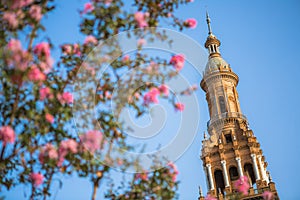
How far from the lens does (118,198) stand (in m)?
8.08

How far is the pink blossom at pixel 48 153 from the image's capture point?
7305 millimetres

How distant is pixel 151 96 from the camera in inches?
324

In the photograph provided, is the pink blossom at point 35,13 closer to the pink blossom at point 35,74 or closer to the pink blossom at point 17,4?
the pink blossom at point 17,4

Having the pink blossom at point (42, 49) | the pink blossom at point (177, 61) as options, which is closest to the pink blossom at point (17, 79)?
the pink blossom at point (42, 49)

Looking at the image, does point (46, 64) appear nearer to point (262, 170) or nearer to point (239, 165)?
point (239, 165)

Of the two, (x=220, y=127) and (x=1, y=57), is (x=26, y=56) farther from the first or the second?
(x=220, y=127)

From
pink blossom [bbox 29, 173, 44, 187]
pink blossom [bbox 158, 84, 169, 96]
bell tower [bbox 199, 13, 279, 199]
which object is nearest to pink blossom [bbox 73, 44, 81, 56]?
pink blossom [bbox 158, 84, 169, 96]

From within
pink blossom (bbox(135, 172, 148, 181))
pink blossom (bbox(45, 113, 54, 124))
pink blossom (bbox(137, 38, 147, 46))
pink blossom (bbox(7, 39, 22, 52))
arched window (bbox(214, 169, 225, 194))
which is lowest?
pink blossom (bbox(135, 172, 148, 181))

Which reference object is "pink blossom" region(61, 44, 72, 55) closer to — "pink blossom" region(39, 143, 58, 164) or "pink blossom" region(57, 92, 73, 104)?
"pink blossom" region(57, 92, 73, 104)

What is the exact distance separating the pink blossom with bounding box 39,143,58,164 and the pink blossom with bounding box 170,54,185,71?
123 inches

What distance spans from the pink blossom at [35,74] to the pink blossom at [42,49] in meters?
0.29

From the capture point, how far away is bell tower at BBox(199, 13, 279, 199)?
1430 inches

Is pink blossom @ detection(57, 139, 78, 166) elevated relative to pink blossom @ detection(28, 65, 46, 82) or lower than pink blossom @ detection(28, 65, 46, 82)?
lower

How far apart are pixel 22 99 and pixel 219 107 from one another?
35913mm
